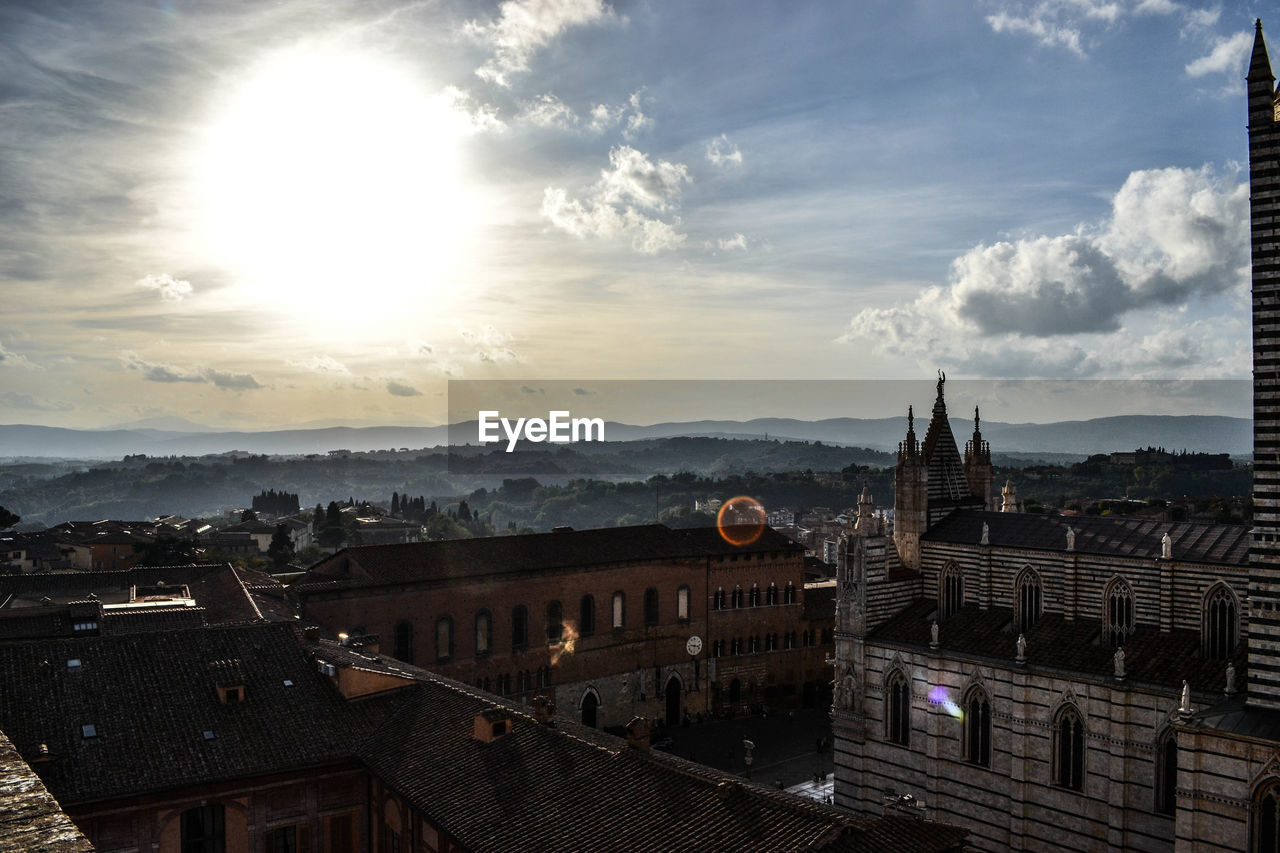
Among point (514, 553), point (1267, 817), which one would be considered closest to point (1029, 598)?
point (1267, 817)

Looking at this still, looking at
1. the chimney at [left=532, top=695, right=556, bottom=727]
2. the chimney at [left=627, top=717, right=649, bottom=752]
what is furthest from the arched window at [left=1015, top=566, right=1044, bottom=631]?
the chimney at [left=532, top=695, right=556, bottom=727]

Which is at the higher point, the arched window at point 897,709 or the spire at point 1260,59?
the spire at point 1260,59

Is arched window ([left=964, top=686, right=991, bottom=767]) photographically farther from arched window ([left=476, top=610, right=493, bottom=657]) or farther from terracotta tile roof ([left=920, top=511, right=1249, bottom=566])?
arched window ([left=476, top=610, right=493, bottom=657])

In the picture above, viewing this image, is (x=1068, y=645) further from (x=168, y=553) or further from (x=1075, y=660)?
(x=168, y=553)

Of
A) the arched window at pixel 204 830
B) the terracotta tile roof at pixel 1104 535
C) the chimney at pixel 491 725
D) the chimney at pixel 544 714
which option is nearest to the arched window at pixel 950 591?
the terracotta tile roof at pixel 1104 535

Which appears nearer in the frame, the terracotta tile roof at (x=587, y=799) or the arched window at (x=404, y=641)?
the terracotta tile roof at (x=587, y=799)

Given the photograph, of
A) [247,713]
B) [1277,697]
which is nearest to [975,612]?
[1277,697]

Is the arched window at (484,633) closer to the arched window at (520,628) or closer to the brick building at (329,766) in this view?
the arched window at (520,628)
